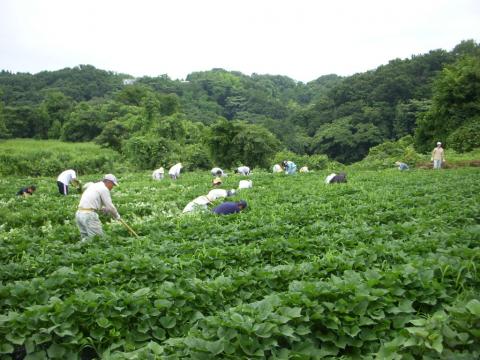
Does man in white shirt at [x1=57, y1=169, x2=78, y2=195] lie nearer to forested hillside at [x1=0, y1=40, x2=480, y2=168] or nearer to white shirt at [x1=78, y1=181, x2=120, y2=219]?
white shirt at [x1=78, y1=181, x2=120, y2=219]

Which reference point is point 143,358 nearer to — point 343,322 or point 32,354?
point 32,354

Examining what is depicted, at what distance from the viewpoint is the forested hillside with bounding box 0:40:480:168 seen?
31.3 metres

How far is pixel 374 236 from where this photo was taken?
6551 mm

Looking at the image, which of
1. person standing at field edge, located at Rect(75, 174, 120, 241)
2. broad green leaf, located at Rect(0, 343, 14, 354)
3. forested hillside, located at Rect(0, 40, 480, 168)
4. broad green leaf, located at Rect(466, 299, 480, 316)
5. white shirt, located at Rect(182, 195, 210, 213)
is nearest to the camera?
broad green leaf, located at Rect(466, 299, 480, 316)

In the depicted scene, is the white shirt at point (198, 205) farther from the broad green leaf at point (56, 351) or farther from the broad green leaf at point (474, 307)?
the broad green leaf at point (474, 307)

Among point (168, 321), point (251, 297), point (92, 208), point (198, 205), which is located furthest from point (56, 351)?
A: point (198, 205)

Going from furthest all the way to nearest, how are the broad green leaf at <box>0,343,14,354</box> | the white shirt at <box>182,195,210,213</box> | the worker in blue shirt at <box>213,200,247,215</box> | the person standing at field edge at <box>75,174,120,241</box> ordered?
the white shirt at <box>182,195,210,213</box> → the worker in blue shirt at <box>213,200,247,215</box> → the person standing at field edge at <box>75,174,120,241</box> → the broad green leaf at <box>0,343,14,354</box>

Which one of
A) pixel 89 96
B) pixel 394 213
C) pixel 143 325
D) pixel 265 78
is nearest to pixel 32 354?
pixel 143 325

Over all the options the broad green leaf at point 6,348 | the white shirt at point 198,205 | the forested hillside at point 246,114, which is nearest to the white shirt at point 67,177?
the white shirt at point 198,205

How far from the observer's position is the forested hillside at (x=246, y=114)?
3127cm

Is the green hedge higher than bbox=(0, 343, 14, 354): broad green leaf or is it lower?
higher

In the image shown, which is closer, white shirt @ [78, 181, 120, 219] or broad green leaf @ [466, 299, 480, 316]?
broad green leaf @ [466, 299, 480, 316]

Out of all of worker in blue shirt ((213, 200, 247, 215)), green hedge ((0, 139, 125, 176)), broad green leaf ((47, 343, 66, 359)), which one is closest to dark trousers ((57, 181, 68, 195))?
worker in blue shirt ((213, 200, 247, 215))

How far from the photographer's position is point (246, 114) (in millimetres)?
73562
